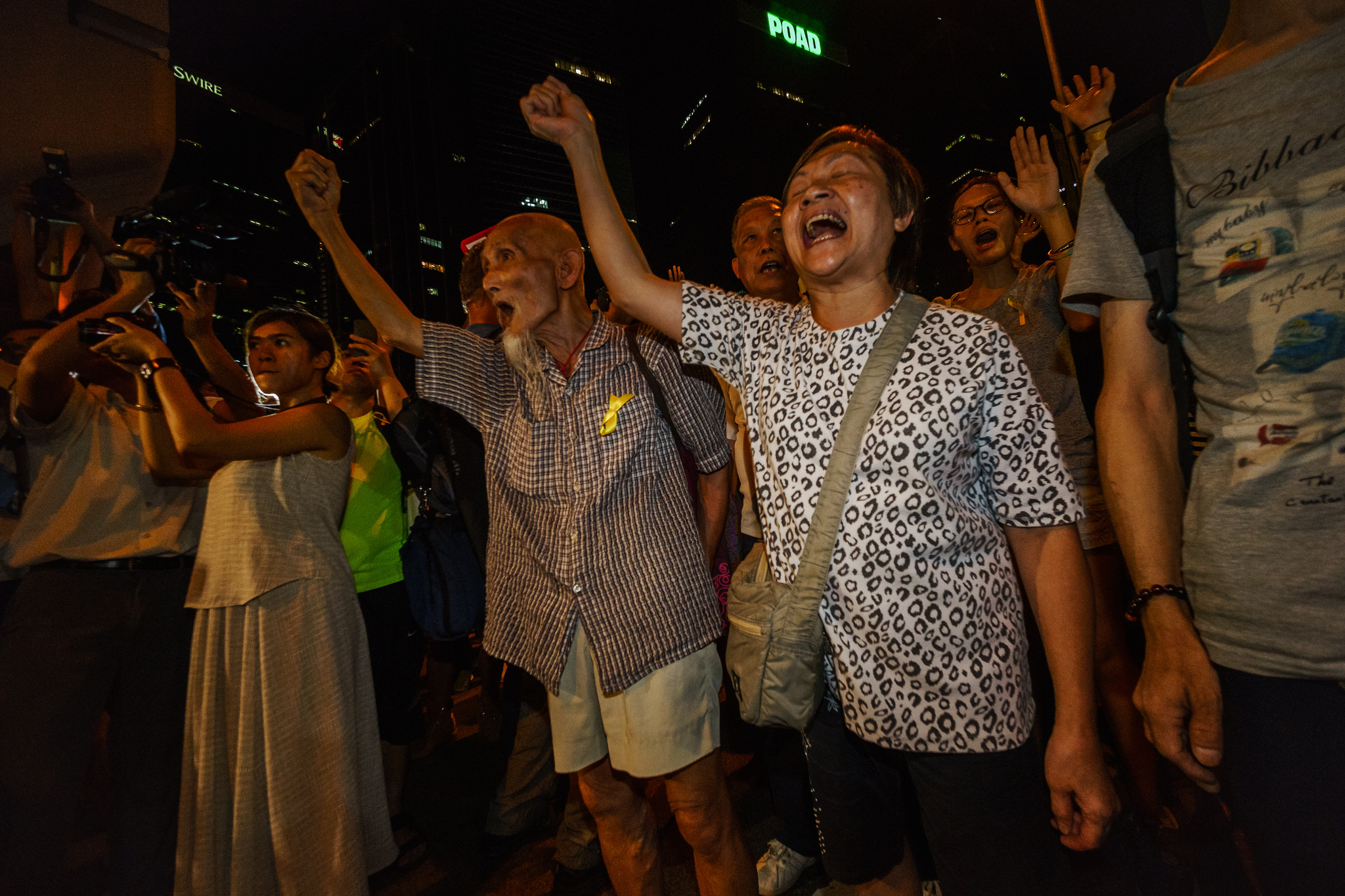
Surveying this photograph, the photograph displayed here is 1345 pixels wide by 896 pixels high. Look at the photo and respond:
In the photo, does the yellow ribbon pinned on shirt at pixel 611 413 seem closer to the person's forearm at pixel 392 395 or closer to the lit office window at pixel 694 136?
the person's forearm at pixel 392 395

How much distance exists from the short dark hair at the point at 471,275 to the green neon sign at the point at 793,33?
8484 mm

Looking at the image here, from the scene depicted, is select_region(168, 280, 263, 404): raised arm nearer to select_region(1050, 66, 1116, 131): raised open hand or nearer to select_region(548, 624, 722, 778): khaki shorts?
select_region(548, 624, 722, 778): khaki shorts

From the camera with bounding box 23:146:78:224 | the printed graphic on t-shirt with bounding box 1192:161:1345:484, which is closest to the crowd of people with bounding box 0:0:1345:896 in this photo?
the printed graphic on t-shirt with bounding box 1192:161:1345:484

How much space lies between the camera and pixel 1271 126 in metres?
1.03

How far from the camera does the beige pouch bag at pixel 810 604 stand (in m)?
1.31

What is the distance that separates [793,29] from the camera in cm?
932

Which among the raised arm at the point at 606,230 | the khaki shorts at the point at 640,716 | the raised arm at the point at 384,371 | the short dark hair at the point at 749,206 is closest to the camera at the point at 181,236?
the raised arm at the point at 384,371

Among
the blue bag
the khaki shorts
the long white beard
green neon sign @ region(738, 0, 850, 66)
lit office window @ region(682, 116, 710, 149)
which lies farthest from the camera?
lit office window @ region(682, 116, 710, 149)

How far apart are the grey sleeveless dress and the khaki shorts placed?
1144 mm

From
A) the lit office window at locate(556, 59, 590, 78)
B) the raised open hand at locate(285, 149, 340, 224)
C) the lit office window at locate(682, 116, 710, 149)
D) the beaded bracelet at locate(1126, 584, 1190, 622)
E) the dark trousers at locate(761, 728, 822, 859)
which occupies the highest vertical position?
the lit office window at locate(556, 59, 590, 78)

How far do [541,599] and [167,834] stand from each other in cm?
239

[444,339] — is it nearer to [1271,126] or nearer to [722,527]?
[722,527]

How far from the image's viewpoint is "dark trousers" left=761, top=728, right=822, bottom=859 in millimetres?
2369

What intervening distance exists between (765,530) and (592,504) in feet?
1.98
